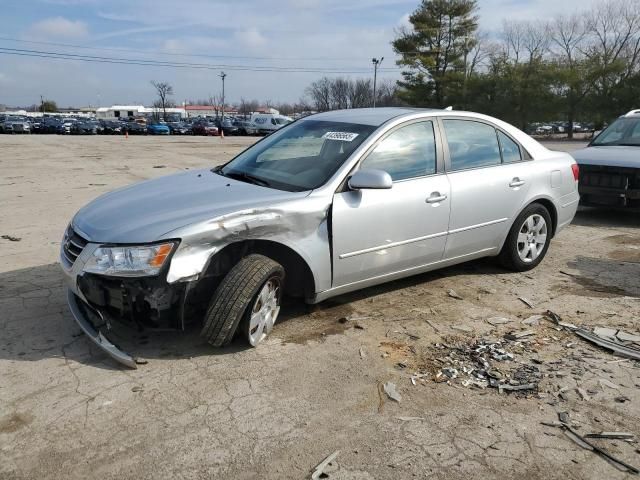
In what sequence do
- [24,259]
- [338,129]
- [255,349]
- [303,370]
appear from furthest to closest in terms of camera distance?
[24,259] → [338,129] → [255,349] → [303,370]

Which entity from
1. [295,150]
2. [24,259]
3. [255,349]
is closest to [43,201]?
[24,259]

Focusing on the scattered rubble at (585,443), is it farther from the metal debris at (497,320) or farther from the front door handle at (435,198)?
the front door handle at (435,198)

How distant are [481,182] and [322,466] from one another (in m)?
3.06

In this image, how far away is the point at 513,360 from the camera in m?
3.63

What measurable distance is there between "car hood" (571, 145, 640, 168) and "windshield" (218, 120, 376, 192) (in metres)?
4.97

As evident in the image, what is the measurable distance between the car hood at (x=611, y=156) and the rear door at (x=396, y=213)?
4360 millimetres

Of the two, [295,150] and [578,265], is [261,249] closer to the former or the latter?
[295,150]

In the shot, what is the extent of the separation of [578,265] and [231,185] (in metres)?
3.90

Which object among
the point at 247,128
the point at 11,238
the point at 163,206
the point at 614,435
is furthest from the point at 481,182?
the point at 247,128

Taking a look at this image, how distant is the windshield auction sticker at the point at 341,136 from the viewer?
4.34m

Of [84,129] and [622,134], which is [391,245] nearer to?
[622,134]

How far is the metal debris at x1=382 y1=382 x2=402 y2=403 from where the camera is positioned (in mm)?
3166

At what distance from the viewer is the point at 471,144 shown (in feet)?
16.1

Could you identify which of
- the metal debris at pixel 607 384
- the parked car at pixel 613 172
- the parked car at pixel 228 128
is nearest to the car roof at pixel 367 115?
the metal debris at pixel 607 384
